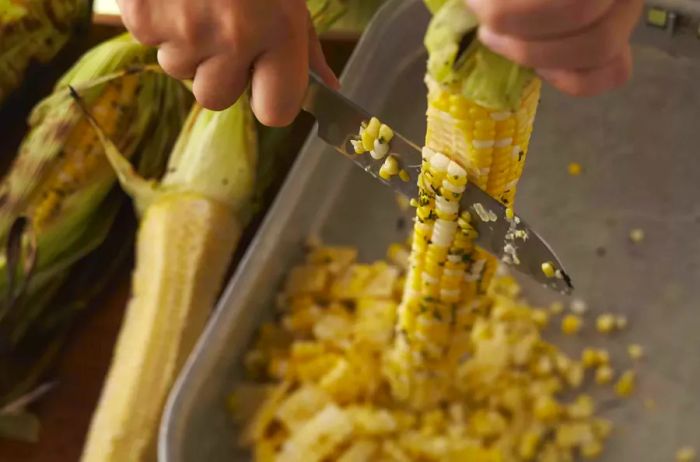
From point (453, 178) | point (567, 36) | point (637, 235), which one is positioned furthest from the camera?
point (637, 235)

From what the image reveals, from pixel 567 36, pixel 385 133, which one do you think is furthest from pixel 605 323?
pixel 567 36

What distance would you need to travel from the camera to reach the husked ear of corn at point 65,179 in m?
0.76

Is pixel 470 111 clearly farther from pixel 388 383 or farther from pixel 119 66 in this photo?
pixel 119 66

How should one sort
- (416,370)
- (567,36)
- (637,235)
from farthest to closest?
(637,235)
(416,370)
(567,36)

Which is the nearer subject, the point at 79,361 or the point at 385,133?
the point at 385,133

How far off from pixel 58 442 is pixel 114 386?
0.08 metres

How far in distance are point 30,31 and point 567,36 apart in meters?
0.68

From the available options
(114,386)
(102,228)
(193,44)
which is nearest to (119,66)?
(102,228)

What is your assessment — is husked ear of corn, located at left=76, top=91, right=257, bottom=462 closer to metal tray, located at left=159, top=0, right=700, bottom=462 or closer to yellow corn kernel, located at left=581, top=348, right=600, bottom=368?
metal tray, located at left=159, top=0, right=700, bottom=462

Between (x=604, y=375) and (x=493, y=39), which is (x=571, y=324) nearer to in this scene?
(x=604, y=375)

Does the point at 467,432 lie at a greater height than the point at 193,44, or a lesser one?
lesser

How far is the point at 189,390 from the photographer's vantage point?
2.14ft

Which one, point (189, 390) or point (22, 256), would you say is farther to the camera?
point (22, 256)

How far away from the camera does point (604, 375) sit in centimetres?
71
